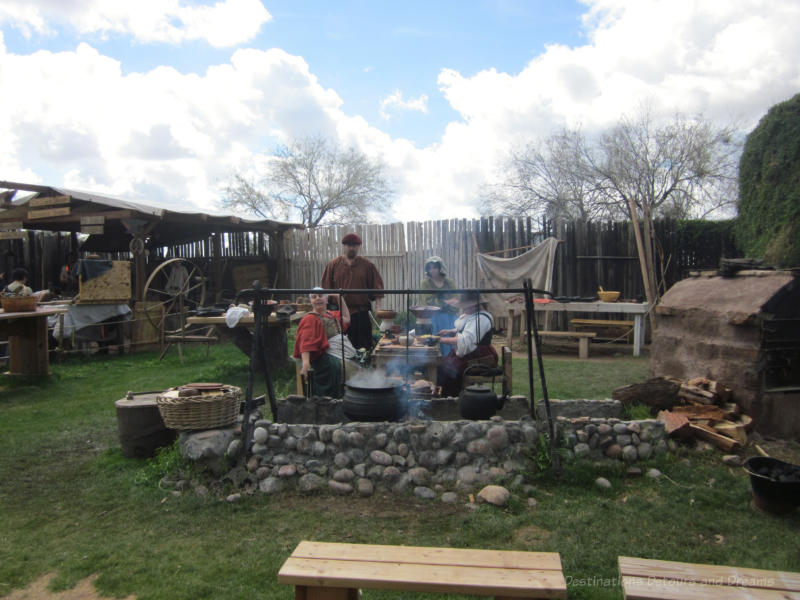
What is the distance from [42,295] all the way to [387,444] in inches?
349

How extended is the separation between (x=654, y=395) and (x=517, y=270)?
540cm

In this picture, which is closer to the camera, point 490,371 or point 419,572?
point 419,572

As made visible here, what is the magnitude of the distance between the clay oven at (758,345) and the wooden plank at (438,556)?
3.30m

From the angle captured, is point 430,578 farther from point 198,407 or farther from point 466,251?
point 466,251

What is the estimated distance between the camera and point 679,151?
17.9 meters

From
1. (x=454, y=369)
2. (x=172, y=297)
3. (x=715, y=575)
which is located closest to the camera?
(x=715, y=575)

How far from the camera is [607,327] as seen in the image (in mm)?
9758

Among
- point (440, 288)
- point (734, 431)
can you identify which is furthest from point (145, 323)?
point (734, 431)

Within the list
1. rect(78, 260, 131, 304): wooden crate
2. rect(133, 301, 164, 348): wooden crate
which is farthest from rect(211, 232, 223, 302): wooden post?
rect(78, 260, 131, 304): wooden crate

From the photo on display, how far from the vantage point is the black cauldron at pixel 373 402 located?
3850mm

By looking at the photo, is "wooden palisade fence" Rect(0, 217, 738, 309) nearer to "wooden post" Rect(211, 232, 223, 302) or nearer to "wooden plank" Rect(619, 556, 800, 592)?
"wooden post" Rect(211, 232, 223, 302)

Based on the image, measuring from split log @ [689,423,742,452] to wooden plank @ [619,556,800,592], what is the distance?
2.31 meters

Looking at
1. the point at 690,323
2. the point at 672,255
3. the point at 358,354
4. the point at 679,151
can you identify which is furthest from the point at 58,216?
the point at 679,151

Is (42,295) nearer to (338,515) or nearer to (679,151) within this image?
(338,515)
